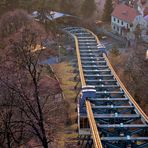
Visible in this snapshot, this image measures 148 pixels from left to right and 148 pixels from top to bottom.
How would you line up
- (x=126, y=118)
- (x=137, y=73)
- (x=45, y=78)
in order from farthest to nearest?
(x=45, y=78) → (x=137, y=73) → (x=126, y=118)

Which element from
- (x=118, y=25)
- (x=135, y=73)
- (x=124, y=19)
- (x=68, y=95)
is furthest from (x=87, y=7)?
(x=135, y=73)

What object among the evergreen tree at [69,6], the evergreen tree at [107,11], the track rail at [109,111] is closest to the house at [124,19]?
the evergreen tree at [107,11]

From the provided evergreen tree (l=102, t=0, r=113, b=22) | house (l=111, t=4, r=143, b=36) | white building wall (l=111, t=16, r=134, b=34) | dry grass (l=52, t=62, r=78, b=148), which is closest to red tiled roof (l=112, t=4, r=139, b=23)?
house (l=111, t=4, r=143, b=36)

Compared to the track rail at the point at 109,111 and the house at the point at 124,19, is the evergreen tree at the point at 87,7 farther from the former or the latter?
the track rail at the point at 109,111

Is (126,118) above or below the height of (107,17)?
above

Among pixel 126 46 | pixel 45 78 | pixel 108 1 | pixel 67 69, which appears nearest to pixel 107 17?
pixel 108 1

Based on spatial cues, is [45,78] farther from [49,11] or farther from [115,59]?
[49,11]

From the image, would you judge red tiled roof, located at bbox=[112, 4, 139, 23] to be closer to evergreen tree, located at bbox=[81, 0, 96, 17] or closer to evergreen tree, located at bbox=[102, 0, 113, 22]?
evergreen tree, located at bbox=[102, 0, 113, 22]

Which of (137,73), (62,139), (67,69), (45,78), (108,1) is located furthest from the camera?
(108,1)
